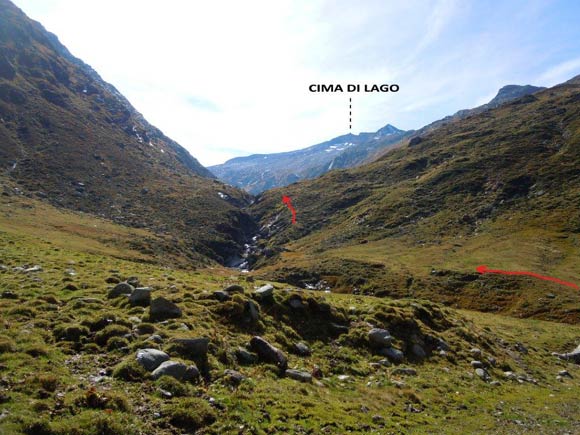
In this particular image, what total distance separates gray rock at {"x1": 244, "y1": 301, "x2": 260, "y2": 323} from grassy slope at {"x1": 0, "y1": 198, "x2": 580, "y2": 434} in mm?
473

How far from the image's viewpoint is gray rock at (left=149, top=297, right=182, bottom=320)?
60.8 ft

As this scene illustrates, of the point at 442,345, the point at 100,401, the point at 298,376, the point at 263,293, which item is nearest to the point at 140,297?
the point at 263,293

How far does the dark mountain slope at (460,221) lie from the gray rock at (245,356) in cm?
5443

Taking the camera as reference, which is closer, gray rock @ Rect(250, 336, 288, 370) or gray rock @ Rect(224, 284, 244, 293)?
gray rock @ Rect(250, 336, 288, 370)

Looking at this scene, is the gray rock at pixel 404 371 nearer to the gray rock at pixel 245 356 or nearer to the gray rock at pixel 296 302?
the gray rock at pixel 296 302

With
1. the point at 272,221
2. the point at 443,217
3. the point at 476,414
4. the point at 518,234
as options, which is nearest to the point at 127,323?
the point at 476,414

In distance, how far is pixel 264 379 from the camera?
52.6 ft

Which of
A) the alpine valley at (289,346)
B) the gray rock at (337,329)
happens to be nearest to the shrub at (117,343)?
the alpine valley at (289,346)

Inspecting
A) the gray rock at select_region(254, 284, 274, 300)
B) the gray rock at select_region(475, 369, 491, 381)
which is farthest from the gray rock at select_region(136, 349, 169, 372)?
the gray rock at select_region(475, 369, 491, 381)

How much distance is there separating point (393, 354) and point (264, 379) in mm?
10254

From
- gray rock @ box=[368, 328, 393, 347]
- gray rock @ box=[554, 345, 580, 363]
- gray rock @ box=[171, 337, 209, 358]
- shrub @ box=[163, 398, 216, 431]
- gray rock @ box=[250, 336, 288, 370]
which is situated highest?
gray rock @ box=[171, 337, 209, 358]

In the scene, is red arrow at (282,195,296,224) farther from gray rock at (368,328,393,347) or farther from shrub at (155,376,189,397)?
shrub at (155,376,189,397)

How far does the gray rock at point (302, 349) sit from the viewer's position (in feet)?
67.1

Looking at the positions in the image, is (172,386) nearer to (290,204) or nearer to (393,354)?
(393,354)
